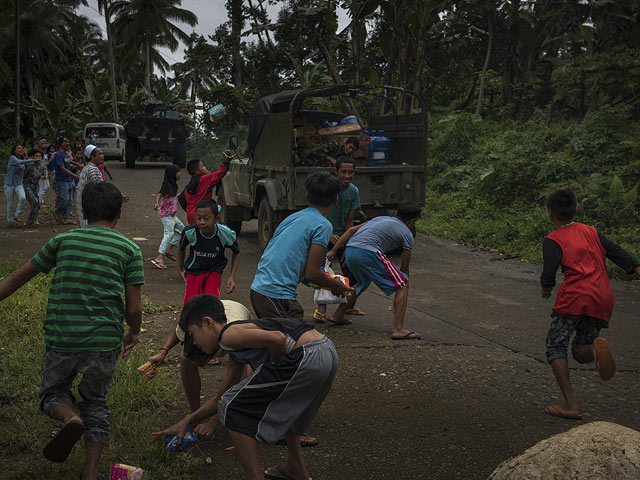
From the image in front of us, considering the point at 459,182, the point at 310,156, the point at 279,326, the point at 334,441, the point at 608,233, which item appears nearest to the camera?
the point at 279,326

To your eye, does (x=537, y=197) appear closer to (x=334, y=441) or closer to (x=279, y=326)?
(x=334, y=441)

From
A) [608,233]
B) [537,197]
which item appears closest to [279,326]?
[608,233]

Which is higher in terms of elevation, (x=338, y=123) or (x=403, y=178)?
(x=338, y=123)

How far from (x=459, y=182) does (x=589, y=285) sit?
1220 centimetres

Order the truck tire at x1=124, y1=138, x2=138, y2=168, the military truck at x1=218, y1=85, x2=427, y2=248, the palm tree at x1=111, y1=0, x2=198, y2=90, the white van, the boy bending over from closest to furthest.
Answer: the boy bending over, the military truck at x1=218, y1=85, x2=427, y2=248, the truck tire at x1=124, y1=138, x2=138, y2=168, the white van, the palm tree at x1=111, y1=0, x2=198, y2=90

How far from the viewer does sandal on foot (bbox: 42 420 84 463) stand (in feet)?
9.77

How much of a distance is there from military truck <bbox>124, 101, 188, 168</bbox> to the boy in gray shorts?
21.7 meters

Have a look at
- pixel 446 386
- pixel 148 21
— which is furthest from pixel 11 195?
pixel 148 21

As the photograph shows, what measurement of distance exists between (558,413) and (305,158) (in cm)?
665

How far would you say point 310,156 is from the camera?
33.7ft

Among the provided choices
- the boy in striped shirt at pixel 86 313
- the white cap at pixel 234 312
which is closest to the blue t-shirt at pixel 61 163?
the white cap at pixel 234 312

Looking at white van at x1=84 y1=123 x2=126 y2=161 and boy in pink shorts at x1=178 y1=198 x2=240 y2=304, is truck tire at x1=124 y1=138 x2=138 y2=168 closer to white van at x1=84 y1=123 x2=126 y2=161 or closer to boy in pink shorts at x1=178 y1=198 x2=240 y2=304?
white van at x1=84 y1=123 x2=126 y2=161

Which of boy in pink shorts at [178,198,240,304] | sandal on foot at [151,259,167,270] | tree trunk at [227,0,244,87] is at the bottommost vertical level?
sandal on foot at [151,259,167,270]

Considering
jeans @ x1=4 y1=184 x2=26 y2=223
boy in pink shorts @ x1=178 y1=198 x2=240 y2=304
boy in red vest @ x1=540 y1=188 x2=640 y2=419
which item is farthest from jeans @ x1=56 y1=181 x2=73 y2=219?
boy in red vest @ x1=540 y1=188 x2=640 y2=419
